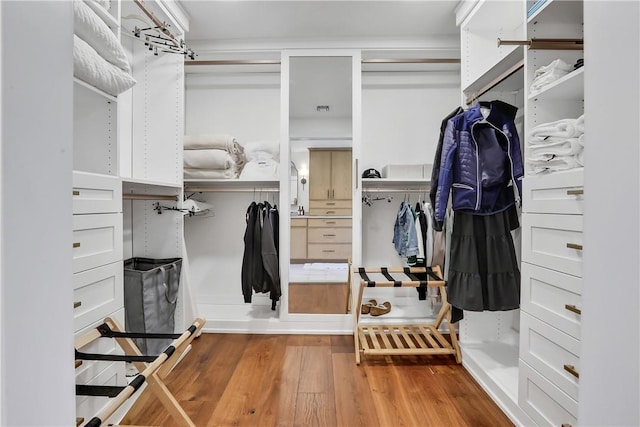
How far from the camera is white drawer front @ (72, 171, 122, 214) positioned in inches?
44.5

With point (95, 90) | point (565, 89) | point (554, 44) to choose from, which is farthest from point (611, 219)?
point (95, 90)

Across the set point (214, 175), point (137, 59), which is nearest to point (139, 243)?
point (214, 175)

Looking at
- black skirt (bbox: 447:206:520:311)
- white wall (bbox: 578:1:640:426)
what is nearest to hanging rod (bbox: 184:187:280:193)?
black skirt (bbox: 447:206:520:311)

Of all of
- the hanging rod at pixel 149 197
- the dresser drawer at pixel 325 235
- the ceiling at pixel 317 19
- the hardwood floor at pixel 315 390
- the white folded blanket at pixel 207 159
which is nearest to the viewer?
the hardwood floor at pixel 315 390

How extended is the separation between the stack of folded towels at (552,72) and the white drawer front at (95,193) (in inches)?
78.3

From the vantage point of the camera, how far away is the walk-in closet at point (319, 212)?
0.38 metres

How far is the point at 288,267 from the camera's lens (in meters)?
2.29

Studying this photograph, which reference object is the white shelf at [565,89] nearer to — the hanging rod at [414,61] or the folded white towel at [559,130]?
the folded white towel at [559,130]

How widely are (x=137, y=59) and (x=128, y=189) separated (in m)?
0.97

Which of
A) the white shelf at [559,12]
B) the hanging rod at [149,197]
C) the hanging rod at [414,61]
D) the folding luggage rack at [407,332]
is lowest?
the folding luggage rack at [407,332]

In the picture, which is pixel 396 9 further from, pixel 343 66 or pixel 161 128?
pixel 161 128

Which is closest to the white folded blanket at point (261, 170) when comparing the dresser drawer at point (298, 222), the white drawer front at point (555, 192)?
the dresser drawer at point (298, 222)

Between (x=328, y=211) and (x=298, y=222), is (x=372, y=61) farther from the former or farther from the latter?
(x=298, y=222)

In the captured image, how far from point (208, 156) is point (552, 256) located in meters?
2.17
